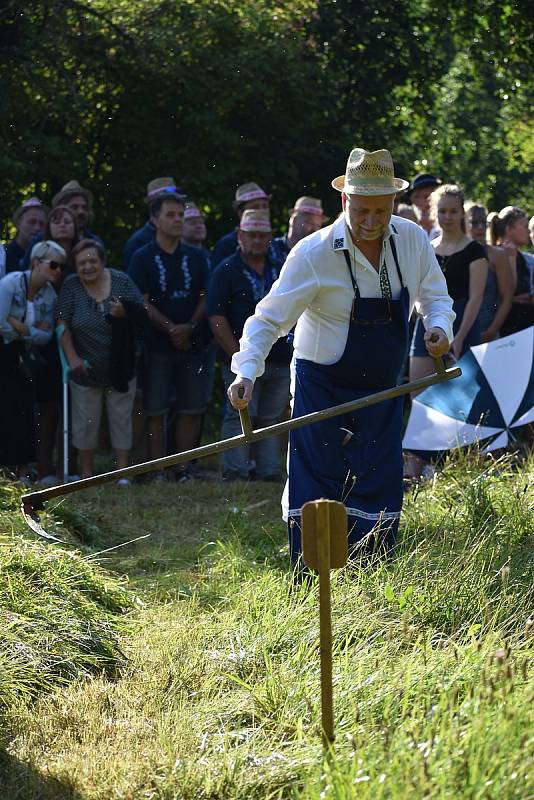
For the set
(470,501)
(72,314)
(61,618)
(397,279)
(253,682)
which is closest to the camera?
(253,682)

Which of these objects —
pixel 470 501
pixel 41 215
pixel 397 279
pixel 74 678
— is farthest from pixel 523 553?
pixel 41 215

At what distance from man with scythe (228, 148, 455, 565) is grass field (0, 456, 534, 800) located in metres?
0.36

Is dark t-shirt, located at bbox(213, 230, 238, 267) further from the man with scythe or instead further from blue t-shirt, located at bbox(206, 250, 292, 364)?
the man with scythe

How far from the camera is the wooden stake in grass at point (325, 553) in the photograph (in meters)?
3.89

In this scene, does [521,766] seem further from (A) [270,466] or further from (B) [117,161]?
(B) [117,161]

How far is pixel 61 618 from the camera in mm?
5516

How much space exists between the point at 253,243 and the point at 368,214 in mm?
4078

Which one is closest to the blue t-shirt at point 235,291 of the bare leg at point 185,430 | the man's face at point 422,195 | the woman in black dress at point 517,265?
the bare leg at point 185,430

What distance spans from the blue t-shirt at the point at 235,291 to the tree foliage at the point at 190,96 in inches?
109

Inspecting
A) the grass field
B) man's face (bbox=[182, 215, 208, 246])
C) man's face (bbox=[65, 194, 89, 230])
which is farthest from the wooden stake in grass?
man's face (bbox=[182, 215, 208, 246])

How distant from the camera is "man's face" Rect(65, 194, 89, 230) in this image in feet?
33.5

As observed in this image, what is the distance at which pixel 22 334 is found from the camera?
9352 mm

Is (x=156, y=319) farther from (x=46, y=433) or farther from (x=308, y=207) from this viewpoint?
(x=308, y=207)

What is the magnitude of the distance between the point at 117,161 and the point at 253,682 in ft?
29.3
